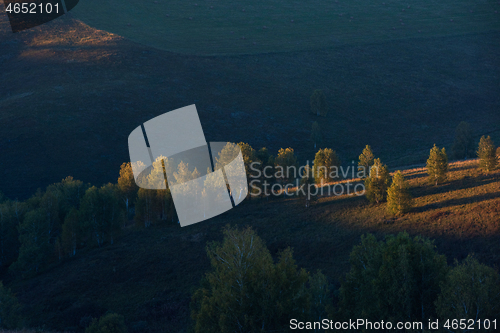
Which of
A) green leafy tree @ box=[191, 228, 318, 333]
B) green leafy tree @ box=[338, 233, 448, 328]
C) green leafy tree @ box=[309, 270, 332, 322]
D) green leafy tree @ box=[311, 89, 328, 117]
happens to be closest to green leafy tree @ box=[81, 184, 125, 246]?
green leafy tree @ box=[191, 228, 318, 333]

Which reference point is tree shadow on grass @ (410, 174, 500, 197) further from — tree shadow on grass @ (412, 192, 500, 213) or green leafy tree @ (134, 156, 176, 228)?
green leafy tree @ (134, 156, 176, 228)

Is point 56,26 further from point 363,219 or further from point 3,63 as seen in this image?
point 363,219

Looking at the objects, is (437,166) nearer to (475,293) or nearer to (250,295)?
(475,293)

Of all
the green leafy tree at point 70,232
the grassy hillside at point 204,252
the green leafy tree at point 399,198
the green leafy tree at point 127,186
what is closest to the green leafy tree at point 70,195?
the green leafy tree at point 127,186

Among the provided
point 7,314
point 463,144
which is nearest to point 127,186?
point 7,314

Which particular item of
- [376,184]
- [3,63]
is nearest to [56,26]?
[3,63]

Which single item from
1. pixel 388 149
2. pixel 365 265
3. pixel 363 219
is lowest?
pixel 388 149
